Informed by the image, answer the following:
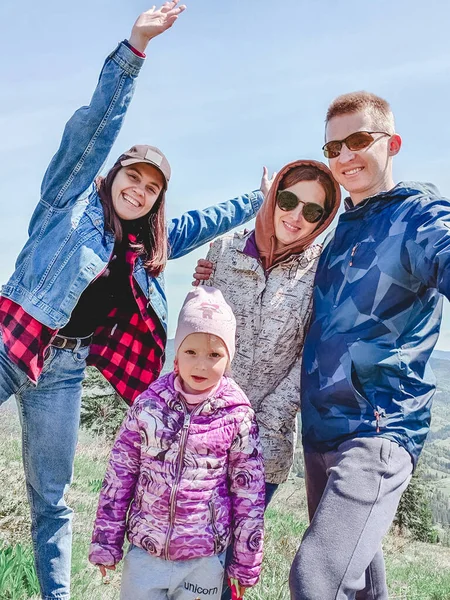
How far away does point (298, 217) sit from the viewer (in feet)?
Result: 9.90

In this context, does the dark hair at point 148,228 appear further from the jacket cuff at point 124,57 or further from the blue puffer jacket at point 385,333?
the blue puffer jacket at point 385,333

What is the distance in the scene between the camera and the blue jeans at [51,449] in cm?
317

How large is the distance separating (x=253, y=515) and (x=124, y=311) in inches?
60.3

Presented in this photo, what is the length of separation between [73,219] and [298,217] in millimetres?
1279

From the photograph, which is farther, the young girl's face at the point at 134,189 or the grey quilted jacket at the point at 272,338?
the young girl's face at the point at 134,189

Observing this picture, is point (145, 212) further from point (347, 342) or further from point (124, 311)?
point (347, 342)

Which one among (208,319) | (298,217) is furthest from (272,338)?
(298,217)

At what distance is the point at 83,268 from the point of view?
3.04 meters

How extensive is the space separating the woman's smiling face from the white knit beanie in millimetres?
540

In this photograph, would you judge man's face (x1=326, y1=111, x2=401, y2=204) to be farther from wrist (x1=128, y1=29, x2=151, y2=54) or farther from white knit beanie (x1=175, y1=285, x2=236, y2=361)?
wrist (x1=128, y1=29, x2=151, y2=54)

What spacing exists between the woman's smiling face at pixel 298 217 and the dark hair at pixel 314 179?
3 cm

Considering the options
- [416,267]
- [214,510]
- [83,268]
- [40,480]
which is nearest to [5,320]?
[83,268]

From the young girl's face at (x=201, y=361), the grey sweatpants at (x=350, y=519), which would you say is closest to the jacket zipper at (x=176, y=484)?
the young girl's face at (x=201, y=361)

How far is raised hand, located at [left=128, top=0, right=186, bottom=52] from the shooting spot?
3.02 m
